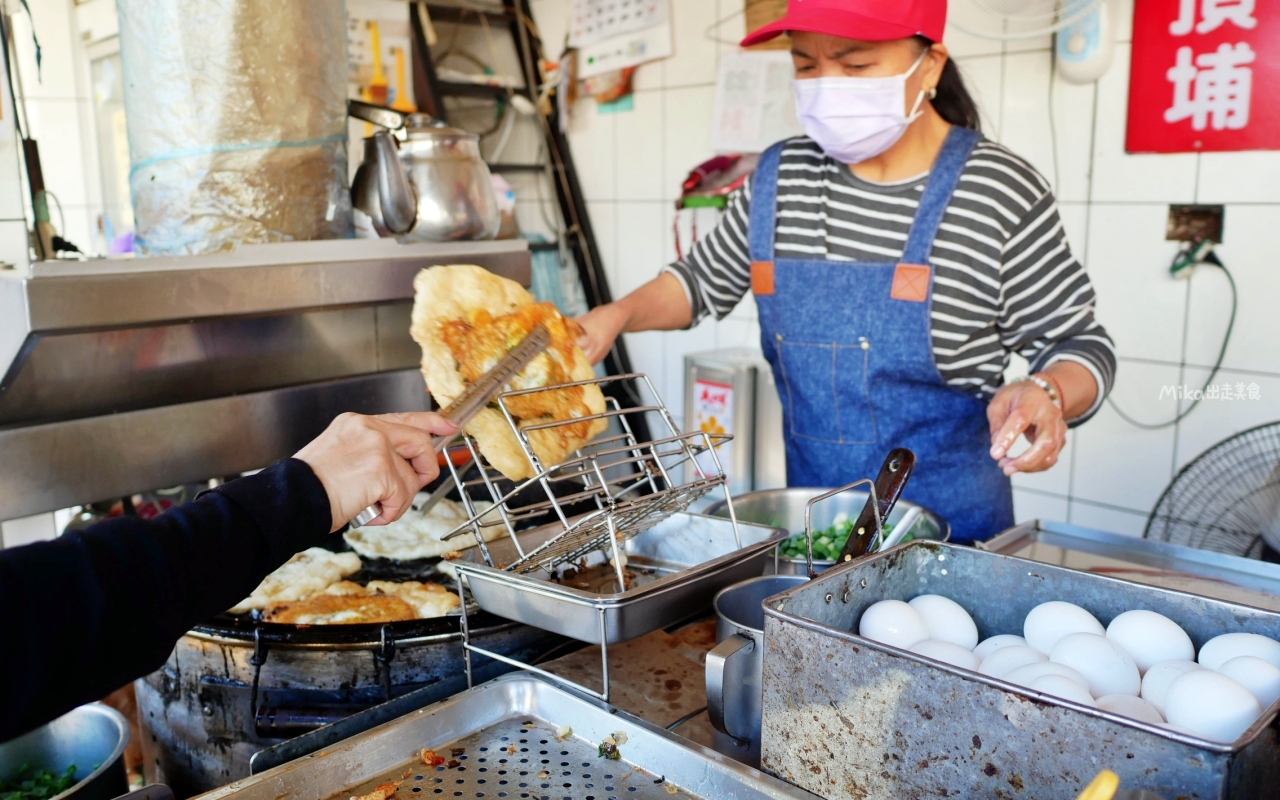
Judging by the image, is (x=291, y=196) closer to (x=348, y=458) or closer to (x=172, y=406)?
(x=172, y=406)

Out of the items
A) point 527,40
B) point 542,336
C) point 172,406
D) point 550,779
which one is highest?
point 527,40

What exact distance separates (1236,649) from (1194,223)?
2.14 m

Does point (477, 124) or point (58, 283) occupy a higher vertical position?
point (477, 124)

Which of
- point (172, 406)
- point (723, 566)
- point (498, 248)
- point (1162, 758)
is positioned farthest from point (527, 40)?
Result: point (1162, 758)

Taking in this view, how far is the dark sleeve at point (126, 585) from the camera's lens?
81cm

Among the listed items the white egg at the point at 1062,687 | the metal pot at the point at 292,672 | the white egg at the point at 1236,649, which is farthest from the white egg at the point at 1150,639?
the metal pot at the point at 292,672

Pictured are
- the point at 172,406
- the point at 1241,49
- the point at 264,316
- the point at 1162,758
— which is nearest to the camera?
the point at 1162,758

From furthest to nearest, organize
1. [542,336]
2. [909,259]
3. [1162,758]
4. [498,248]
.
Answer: [498,248] → [909,259] → [542,336] → [1162,758]

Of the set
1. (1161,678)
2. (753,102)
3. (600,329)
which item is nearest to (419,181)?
(600,329)

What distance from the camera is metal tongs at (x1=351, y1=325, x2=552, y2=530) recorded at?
124 cm

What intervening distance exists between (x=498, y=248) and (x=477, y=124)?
2.67 m

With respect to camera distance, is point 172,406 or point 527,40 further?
point 527,40

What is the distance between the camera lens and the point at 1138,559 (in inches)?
65.7

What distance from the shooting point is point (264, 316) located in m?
1.85
